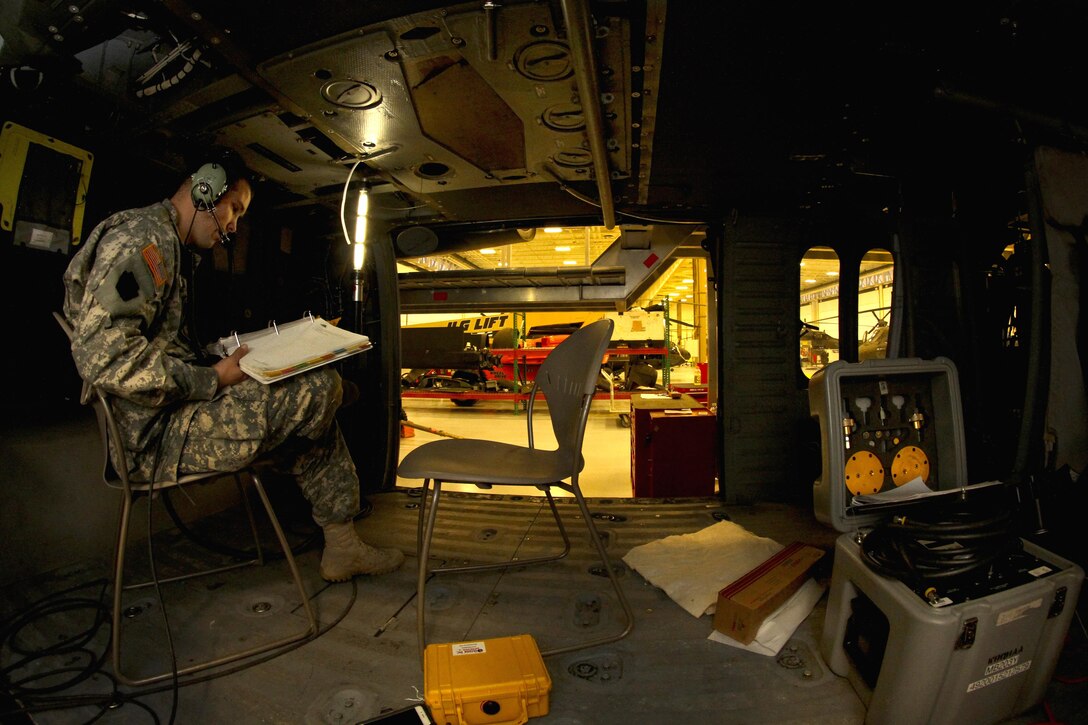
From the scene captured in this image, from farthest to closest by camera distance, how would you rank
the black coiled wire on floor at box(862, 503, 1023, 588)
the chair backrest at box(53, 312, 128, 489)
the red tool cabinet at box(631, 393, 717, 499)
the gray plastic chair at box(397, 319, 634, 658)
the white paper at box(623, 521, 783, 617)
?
the red tool cabinet at box(631, 393, 717, 499)
the white paper at box(623, 521, 783, 617)
the gray plastic chair at box(397, 319, 634, 658)
the chair backrest at box(53, 312, 128, 489)
the black coiled wire on floor at box(862, 503, 1023, 588)

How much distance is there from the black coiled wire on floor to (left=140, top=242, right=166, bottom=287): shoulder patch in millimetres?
2082

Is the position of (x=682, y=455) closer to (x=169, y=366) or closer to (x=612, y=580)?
(x=612, y=580)

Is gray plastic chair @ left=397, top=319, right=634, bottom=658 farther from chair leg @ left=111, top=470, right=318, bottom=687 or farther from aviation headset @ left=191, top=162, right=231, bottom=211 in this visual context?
aviation headset @ left=191, top=162, right=231, bottom=211

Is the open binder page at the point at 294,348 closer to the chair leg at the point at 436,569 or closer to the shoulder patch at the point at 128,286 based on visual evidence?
the shoulder patch at the point at 128,286

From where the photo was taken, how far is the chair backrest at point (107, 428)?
46.3 inches

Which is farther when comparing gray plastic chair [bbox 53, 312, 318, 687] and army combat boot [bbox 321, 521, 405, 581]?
army combat boot [bbox 321, 521, 405, 581]

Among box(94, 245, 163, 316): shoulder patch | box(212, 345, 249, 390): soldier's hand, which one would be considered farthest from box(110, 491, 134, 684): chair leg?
box(94, 245, 163, 316): shoulder patch

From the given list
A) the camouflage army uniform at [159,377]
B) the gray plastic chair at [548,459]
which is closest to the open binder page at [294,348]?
the camouflage army uniform at [159,377]

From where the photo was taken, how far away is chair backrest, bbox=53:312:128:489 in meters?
1.17

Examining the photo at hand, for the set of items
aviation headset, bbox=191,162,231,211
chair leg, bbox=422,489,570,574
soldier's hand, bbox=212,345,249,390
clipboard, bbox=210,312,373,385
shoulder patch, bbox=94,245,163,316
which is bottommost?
chair leg, bbox=422,489,570,574

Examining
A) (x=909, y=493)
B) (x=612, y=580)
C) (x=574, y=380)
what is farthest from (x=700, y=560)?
(x=574, y=380)

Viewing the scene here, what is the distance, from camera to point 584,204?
293 cm

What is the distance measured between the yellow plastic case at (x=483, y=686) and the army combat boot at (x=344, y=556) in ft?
2.42

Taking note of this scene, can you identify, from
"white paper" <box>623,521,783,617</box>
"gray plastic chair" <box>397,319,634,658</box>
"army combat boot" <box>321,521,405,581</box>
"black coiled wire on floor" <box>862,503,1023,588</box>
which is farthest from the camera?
"army combat boot" <box>321,521,405,581</box>
